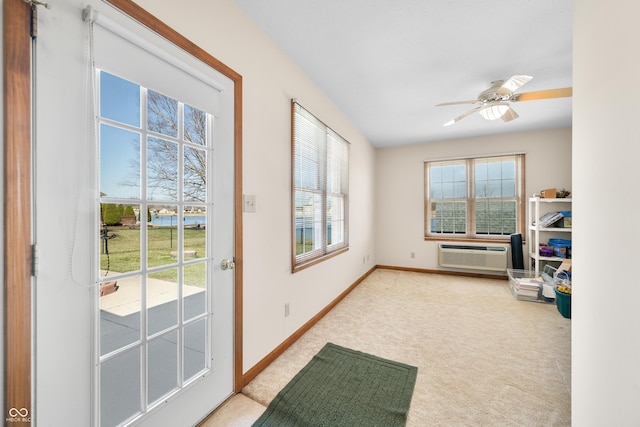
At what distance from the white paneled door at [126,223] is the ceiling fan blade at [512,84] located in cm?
237

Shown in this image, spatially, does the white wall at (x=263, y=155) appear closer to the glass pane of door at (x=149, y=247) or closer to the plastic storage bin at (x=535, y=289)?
the glass pane of door at (x=149, y=247)

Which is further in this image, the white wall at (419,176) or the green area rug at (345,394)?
the white wall at (419,176)

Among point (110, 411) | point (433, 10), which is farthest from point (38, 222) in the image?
point (433, 10)

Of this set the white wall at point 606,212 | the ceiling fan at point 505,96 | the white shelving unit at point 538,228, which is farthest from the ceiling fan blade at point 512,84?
the white shelving unit at point 538,228

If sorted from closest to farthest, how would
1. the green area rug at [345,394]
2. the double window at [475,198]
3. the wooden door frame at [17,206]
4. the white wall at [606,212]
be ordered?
the white wall at [606,212]
the wooden door frame at [17,206]
the green area rug at [345,394]
the double window at [475,198]

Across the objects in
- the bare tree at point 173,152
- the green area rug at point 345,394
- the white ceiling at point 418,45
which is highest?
the white ceiling at point 418,45

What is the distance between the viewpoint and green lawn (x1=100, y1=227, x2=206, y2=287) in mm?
1098

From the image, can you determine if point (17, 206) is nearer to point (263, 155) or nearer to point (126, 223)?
point (126, 223)

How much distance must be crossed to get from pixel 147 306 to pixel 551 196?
5.22 meters

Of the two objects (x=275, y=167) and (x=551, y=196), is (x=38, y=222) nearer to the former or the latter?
(x=275, y=167)

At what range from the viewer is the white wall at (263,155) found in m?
1.55

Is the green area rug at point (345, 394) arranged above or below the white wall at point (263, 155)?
below

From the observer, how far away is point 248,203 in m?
1.82

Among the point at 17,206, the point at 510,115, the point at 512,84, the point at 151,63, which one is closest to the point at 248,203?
the point at 151,63
